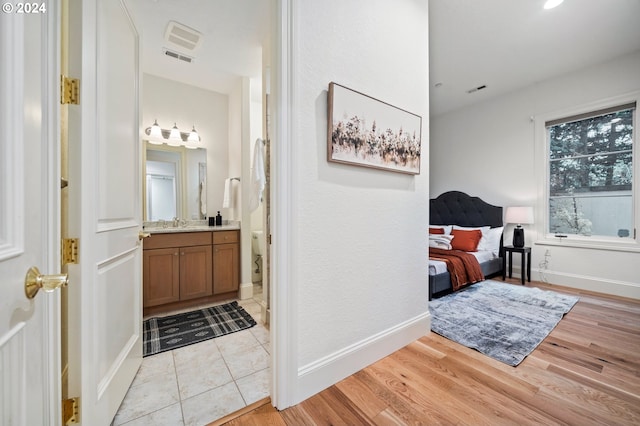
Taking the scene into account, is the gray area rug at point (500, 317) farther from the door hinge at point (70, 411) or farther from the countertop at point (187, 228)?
the countertop at point (187, 228)

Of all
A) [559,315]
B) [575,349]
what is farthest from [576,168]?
[575,349]

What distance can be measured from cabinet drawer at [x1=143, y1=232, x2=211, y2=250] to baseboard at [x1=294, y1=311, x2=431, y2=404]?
1.92m

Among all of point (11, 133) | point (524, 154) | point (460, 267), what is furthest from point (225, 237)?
point (524, 154)

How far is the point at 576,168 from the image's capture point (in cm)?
343

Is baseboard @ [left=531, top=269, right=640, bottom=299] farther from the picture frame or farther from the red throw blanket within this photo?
the picture frame

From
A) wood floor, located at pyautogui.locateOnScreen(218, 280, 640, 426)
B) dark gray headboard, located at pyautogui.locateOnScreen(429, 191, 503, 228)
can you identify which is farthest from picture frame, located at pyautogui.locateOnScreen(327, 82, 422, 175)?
dark gray headboard, located at pyautogui.locateOnScreen(429, 191, 503, 228)

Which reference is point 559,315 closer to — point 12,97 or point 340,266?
point 340,266

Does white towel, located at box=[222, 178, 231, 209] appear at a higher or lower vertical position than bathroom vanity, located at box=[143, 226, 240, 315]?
higher

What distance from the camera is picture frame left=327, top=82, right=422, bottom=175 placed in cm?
Answer: 147

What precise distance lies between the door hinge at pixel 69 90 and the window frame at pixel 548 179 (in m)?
4.96

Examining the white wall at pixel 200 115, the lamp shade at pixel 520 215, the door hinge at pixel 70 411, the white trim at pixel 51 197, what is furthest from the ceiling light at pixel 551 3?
the door hinge at pixel 70 411

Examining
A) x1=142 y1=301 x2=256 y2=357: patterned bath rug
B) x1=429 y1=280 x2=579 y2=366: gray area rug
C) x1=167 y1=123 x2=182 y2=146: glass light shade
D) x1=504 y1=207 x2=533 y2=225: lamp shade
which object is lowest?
x1=142 y1=301 x2=256 y2=357: patterned bath rug

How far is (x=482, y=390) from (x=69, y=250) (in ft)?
7.07

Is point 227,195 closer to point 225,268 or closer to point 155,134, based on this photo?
point 225,268
